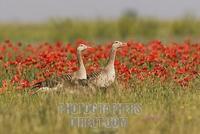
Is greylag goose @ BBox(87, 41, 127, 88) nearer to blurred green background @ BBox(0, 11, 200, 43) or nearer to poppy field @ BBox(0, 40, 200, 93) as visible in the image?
poppy field @ BBox(0, 40, 200, 93)

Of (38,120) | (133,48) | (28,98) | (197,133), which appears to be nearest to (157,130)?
(197,133)

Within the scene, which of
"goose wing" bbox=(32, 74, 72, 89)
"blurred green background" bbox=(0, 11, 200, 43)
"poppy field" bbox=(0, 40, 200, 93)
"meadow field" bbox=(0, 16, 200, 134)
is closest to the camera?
"meadow field" bbox=(0, 16, 200, 134)

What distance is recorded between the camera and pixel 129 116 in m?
9.69

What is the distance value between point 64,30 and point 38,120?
2577 cm

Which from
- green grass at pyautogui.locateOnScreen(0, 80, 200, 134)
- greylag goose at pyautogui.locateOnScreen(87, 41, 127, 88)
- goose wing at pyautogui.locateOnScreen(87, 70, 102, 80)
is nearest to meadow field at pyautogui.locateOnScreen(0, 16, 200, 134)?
green grass at pyautogui.locateOnScreen(0, 80, 200, 134)

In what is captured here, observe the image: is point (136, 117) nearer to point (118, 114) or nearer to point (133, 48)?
point (118, 114)

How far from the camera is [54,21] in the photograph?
114 ft

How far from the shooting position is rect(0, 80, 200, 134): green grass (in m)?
8.95

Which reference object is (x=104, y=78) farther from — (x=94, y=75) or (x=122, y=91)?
(x=122, y=91)

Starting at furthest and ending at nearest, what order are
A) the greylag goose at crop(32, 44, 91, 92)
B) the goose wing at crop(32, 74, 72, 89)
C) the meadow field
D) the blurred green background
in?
the blurred green background, the goose wing at crop(32, 74, 72, 89), the greylag goose at crop(32, 44, 91, 92), the meadow field

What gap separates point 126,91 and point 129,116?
2.09 metres

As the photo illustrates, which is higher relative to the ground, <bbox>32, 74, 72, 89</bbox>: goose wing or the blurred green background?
<bbox>32, 74, 72, 89</bbox>: goose wing

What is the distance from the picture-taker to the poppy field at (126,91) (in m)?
9.16

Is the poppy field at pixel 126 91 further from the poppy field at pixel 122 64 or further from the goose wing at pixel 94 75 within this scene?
the goose wing at pixel 94 75
